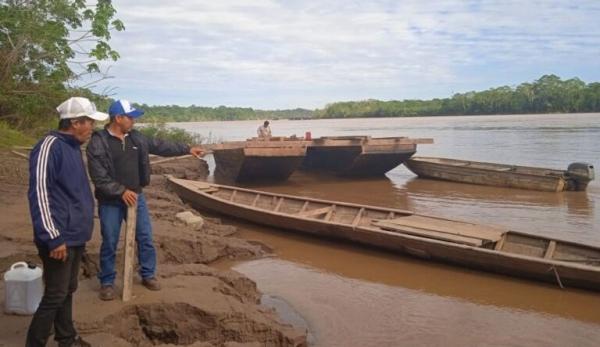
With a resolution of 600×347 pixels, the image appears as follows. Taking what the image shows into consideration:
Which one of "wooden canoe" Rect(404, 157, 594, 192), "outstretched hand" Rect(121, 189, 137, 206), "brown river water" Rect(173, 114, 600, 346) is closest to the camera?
"outstretched hand" Rect(121, 189, 137, 206)

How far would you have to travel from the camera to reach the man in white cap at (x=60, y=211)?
110 inches

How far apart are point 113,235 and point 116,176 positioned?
17.6 inches

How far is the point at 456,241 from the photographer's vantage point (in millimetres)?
6496

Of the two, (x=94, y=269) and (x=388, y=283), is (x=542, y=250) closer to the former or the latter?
(x=388, y=283)

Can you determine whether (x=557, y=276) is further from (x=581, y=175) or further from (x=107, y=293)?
(x=581, y=175)

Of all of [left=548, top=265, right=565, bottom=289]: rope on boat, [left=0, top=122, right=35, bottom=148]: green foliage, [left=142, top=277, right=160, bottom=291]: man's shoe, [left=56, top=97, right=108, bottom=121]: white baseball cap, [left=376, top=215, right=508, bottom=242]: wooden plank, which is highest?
[left=56, top=97, right=108, bottom=121]: white baseball cap

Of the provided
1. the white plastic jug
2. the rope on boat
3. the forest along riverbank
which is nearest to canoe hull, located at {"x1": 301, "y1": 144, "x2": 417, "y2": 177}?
the rope on boat

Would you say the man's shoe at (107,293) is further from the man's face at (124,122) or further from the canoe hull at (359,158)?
the canoe hull at (359,158)

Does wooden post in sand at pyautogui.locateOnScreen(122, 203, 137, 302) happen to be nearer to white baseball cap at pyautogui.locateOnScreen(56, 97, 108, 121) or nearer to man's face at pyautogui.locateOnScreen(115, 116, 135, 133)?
man's face at pyautogui.locateOnScreen(115, 116, 135, 133)

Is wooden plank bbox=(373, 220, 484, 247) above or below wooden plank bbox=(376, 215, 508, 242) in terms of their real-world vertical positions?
below

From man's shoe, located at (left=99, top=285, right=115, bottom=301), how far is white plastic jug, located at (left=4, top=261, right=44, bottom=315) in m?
0.42

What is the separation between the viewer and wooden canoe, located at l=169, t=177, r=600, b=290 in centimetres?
573

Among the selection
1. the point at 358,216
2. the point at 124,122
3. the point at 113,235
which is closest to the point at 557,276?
the point at 358,216

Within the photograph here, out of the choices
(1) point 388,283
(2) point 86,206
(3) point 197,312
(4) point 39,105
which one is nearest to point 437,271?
(1) point 388,283
